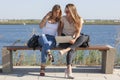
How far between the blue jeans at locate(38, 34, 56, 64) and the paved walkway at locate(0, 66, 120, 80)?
401mm

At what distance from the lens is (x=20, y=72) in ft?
30.3

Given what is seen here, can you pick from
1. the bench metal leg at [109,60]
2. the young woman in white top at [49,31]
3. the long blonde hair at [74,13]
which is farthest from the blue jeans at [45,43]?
the bench metal leg at [109,60]

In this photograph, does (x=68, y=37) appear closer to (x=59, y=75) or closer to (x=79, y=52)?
(x=59, y=75)

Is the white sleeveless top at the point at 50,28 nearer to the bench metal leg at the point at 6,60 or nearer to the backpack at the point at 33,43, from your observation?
the backpack at the point at 33,43

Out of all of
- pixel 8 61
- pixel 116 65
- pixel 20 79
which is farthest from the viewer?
pixel 116 65

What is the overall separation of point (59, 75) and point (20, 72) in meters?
0.87

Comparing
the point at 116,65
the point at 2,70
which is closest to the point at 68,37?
the point at 2,70

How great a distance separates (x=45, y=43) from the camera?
8727 millimetres

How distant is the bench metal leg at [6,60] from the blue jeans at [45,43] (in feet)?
2.40

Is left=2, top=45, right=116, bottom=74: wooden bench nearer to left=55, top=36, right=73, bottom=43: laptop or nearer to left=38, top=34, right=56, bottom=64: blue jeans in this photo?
left=38, top=34, right=56, bottom=64: blue jeans

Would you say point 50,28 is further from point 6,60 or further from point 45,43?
point 6,60

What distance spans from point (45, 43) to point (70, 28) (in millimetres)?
597

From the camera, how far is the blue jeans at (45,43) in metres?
8.73

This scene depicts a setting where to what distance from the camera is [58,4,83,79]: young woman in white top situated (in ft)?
28.5
